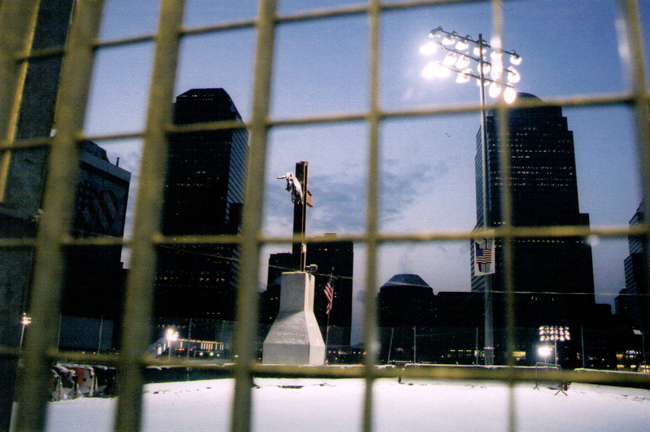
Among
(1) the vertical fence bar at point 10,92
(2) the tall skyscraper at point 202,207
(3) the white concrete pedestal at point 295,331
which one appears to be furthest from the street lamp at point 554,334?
(2) the tall skyscraper at point 202,207

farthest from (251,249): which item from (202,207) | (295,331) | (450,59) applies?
(202,207)

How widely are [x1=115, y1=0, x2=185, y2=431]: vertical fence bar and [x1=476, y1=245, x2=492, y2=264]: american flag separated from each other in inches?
361

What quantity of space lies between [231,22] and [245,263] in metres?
0.81

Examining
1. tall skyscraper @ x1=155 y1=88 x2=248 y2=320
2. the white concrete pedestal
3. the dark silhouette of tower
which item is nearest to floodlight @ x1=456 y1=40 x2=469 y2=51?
the white concrete pedestal

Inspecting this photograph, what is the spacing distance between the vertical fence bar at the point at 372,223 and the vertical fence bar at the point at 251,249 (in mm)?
319

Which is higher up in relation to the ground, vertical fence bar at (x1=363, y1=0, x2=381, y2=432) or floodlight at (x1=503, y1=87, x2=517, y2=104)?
floodlight at (x1=503, y1=87, x2=517, y2=104)

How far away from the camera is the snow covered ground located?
4.98m

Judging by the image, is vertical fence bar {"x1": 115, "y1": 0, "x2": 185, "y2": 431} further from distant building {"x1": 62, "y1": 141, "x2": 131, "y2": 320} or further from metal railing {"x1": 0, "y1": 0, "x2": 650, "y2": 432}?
distant building {"x1": 62, "y1": 141, "x2": 131, "y2": 320}

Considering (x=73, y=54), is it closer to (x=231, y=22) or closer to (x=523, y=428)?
(x=231, y=22)

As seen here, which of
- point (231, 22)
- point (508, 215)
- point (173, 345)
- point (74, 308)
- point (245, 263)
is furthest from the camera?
point (74, 308)

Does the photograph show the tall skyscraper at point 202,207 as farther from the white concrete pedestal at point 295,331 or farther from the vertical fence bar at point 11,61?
the vertical fence bar at point 11,61

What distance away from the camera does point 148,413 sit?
547cm

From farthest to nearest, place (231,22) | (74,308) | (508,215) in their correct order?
(74,308) < (231,22) < (508,215)

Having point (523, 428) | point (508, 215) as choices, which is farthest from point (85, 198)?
point (508, 215)
